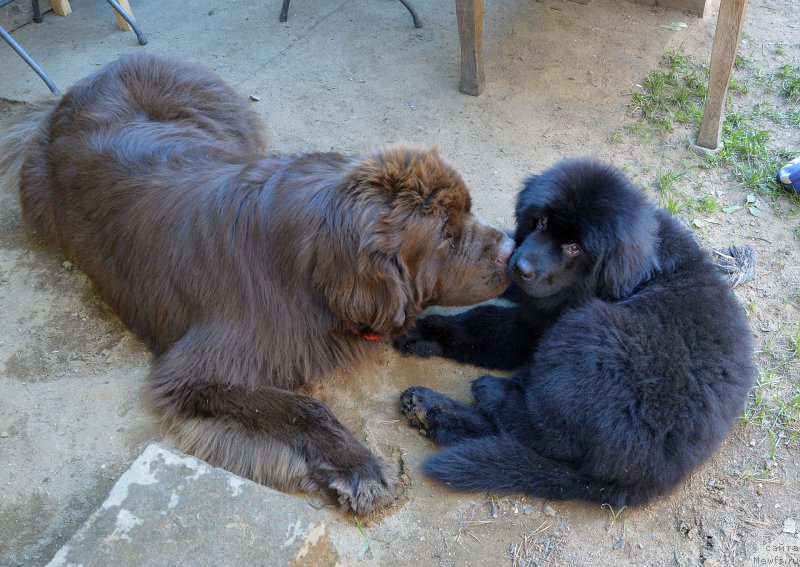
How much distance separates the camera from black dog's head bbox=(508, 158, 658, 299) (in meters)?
2.87

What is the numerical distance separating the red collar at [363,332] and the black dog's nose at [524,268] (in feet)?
2.18

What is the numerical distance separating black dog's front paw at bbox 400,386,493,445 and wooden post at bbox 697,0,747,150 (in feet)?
8.79

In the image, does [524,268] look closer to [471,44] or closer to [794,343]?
[794,343]

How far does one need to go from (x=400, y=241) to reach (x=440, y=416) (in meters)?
0.79

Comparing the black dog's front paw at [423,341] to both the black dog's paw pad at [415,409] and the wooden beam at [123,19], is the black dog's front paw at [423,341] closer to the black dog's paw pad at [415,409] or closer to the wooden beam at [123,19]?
the black dog's paw pad at [415,409]

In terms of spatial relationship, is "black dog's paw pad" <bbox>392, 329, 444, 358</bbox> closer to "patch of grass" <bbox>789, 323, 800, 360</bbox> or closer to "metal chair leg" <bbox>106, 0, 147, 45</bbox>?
"patch of grass" <bbox>789, 323, 800, 360</bbox>

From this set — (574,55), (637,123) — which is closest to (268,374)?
(637,123)

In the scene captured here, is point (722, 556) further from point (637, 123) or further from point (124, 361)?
point (637, 123)

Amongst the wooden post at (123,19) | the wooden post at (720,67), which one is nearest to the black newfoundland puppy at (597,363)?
the wooden post at (720,67)

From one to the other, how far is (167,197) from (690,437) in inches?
91.7

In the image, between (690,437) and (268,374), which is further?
(268,374)

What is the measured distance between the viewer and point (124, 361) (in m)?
3.25

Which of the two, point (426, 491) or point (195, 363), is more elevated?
point (195, 363)

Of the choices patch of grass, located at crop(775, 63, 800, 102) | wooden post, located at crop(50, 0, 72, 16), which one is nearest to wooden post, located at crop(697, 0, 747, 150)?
patch of grass, located at crop(775, 63, 800, 102)
